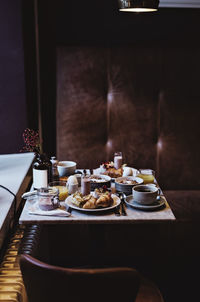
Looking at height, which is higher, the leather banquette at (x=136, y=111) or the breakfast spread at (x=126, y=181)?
the leather banquette at (x=136, y=111)

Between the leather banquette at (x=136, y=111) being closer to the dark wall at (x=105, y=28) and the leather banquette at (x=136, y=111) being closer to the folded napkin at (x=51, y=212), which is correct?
the dark wall at (x=105, y=28)

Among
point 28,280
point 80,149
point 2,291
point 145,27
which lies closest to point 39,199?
point 2,291

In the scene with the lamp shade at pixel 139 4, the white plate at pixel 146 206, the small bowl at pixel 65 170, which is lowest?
the white plate at pixel 146 206

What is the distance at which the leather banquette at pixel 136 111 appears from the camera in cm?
277

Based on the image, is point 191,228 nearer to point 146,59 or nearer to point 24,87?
point 146,59

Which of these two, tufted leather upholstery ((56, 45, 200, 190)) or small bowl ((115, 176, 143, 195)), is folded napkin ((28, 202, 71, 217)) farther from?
tufted leather upholstery ((56, 45, 200, 190))

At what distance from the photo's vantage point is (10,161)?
2607mm

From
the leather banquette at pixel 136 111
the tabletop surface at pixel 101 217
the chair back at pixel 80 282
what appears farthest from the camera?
the leather banquette at pixel 136 111

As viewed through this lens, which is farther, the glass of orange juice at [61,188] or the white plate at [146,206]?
the glass of orange juice at [61,188]

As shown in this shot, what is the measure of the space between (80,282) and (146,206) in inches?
29.7

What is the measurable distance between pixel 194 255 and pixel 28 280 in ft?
5.89

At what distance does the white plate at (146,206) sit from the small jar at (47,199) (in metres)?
0.34

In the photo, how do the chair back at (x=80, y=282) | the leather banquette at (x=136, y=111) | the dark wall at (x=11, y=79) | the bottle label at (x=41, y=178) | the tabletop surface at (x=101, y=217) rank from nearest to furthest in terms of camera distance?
the chair back at (x=80, y=282) < the tabletop surface at (x=101, y=217) < the bottle label at (x=41, y=178) < the dark wall at (x=11, y=79) < the leather banquette at (x=136, y=111)

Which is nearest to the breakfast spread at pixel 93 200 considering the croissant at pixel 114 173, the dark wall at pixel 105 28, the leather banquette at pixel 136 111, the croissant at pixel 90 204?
the croissant at pixel 90 204
